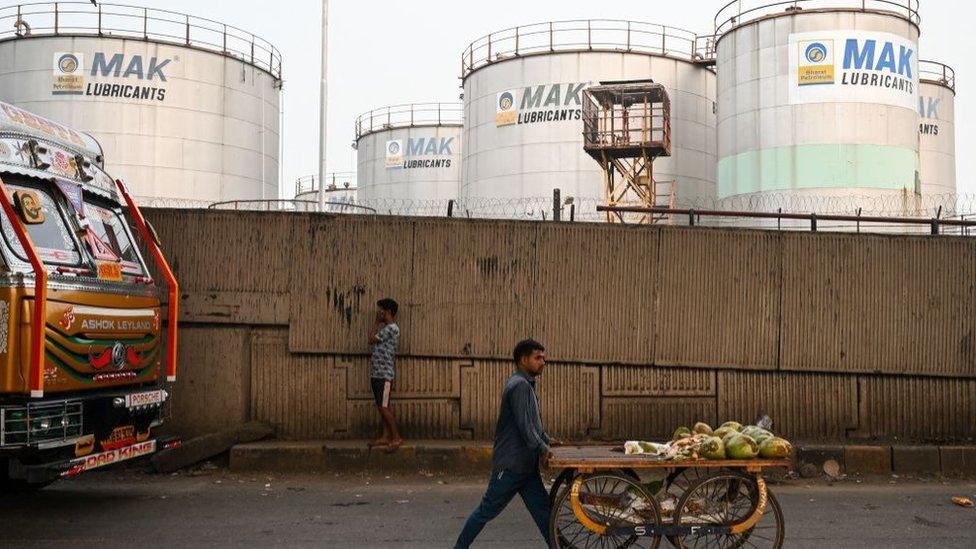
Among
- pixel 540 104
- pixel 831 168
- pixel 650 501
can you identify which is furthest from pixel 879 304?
pixel 540 104

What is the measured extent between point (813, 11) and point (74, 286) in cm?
2247

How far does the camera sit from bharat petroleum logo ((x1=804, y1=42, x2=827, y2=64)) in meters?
23.8

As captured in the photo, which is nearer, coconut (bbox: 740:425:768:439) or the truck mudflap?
coconut (bbox: 740:425:768:439)

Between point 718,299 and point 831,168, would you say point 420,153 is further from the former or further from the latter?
point 718,299

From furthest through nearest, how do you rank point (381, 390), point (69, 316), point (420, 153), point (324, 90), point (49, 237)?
1. point (420, 153)
2. point (324, 90)
3. point (381, 390)
4. point (49, 237)
5. point (69, 316)

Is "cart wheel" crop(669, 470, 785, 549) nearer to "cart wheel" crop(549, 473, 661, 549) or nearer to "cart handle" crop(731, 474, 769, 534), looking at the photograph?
"cart handle" crop(731, 474, 769, 534)

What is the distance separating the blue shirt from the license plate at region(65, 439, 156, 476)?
11.0 feet

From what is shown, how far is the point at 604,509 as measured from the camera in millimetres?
5859

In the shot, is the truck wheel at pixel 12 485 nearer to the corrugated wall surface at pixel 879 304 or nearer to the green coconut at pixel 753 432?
the green coconut at pixel 753 432

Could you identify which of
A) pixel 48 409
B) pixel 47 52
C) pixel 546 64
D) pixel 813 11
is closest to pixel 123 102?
pixel 47 52

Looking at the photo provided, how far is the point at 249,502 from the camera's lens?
822 cm

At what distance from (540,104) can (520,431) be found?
23199 millimetres

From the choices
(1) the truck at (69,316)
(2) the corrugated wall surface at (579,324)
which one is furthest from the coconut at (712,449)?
(1) the truck at (69,316)

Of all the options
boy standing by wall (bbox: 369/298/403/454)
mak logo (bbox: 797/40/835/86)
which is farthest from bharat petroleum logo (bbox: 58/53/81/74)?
mak logo (bbox: 797/40/835/86)
